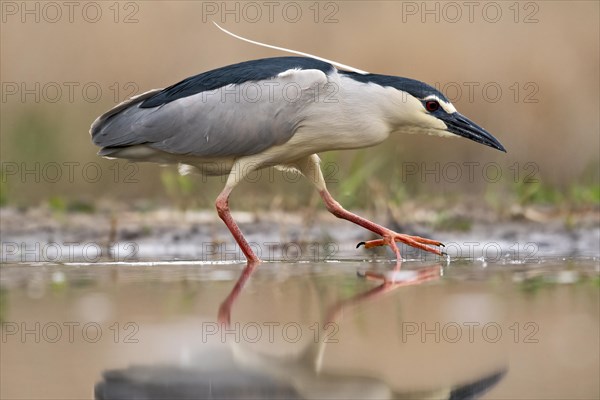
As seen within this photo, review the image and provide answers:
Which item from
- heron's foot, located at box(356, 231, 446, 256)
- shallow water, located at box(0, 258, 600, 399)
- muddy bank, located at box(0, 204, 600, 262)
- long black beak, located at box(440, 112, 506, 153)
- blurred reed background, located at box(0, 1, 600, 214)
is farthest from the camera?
blurred reed background, located at box(0, 1, 600, 214)

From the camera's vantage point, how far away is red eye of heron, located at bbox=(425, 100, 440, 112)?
28.5ft


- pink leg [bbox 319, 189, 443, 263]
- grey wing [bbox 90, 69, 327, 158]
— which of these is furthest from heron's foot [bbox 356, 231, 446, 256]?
grey wing [bbox 90, 69, 327, 158]

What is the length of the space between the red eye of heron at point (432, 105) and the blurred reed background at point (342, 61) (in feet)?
10.2

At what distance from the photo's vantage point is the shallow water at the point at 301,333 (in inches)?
172

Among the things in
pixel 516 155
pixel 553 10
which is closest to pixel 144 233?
pixel 516 155

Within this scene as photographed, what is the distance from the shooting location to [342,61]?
42.9ft

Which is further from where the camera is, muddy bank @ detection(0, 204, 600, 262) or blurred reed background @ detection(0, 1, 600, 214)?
blurred reed background @ detection(0, 1, 600, 214)

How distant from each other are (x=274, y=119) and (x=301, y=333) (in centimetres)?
330

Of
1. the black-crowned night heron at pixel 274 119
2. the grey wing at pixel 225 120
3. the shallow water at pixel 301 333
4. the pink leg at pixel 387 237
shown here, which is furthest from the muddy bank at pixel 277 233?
the shallow water at pixel 301 333

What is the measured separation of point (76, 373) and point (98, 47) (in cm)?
893

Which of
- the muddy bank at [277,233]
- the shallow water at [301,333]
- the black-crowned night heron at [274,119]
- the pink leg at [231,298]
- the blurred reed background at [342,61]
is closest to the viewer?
the shallow water at [301,333]

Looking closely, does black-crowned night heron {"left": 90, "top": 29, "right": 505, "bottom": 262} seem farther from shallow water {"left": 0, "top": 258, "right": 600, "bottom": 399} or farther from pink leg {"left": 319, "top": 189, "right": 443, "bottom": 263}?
shallow water {"left": 0, "top": 258, "right": 600, "bottom": 399}

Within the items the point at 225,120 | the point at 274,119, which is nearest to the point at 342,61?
the point at 225,120

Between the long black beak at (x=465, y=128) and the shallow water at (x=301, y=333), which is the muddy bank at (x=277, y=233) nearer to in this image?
the long black beak at (x=465, y=128)
